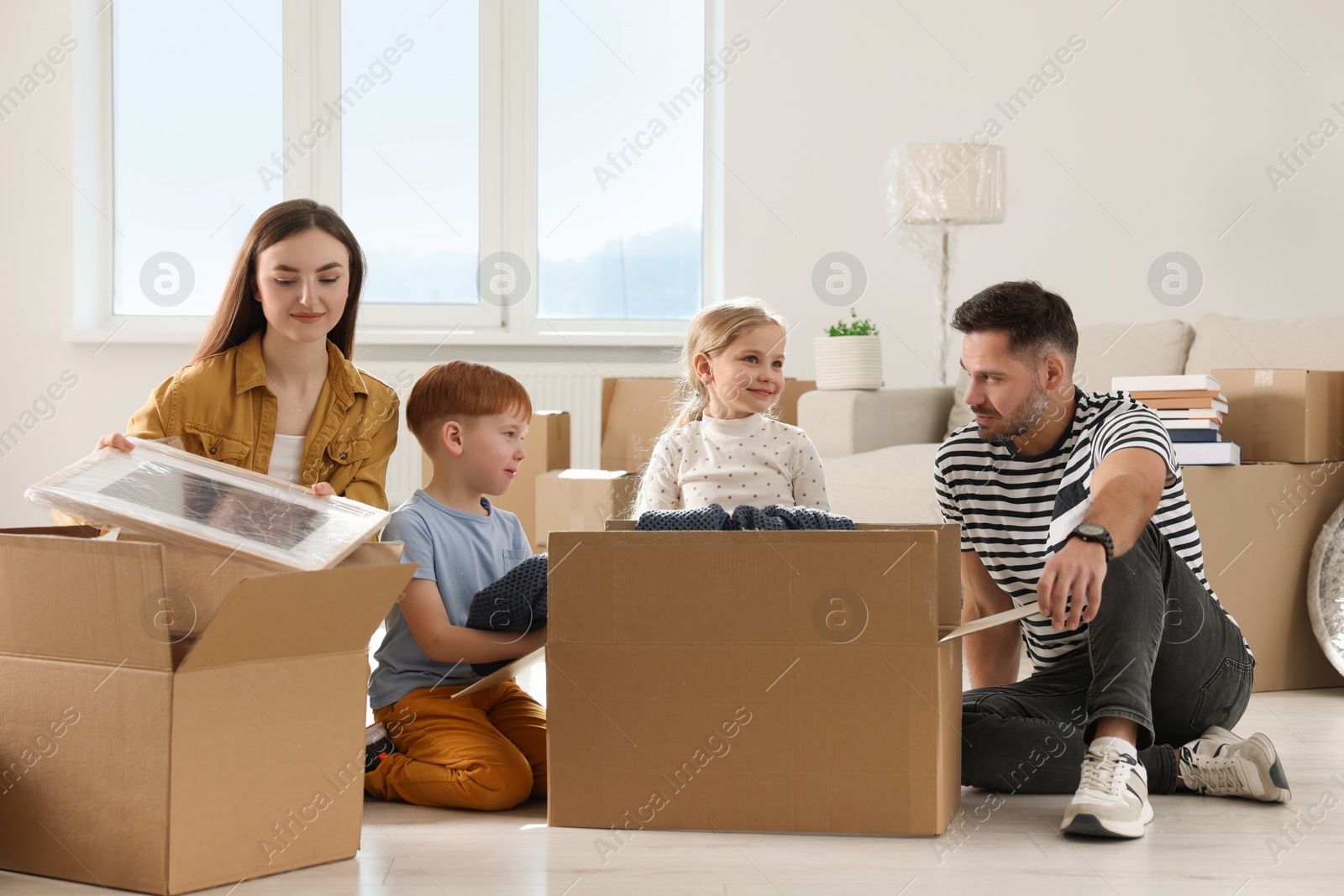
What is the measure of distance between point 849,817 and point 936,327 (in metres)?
2.84

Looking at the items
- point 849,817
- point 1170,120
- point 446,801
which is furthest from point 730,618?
point 1170,120

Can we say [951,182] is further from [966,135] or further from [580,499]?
[580,499]

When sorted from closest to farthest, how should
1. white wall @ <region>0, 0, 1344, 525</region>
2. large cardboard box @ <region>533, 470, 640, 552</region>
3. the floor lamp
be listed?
large cardboard box @ <region>533, 470, 640, 552</region> < the floor lamp < white wall @ <region>0, 0, 1344, 525</region>

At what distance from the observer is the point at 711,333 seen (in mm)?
1994

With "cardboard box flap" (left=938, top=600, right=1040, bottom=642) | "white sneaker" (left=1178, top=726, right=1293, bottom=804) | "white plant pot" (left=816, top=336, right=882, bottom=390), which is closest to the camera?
"cardboard box flap" (left=938, top=600, right=1040, bottom=642)

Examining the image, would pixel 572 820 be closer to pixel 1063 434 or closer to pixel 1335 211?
pixel 1063 434

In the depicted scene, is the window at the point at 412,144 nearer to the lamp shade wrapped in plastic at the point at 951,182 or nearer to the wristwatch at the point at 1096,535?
the lamp shade wrapped in plastic at the point at 951,182

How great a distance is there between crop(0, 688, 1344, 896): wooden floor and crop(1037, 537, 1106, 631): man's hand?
26cm

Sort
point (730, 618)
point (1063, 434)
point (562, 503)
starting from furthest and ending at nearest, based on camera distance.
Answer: point (562, 503)
point (1063, 434)
point (730, 618)

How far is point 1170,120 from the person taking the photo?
407 cm

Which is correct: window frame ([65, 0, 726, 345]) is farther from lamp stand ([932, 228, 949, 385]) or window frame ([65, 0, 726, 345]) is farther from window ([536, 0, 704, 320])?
lamp stand ([932, 228, 949, 385])

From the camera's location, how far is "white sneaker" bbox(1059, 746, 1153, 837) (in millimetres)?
1308

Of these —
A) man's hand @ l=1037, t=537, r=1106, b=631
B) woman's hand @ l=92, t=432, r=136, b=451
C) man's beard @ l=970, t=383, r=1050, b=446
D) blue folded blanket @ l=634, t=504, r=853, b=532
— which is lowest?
man's hand @ l=1037, t=537, r=1106, b=631

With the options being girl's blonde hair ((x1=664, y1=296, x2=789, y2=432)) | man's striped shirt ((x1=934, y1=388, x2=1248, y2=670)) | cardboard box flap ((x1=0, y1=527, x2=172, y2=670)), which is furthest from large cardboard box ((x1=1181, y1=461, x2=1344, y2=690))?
cardboard box flap ((x1=0, y1=527, x2=172, y2=670))
